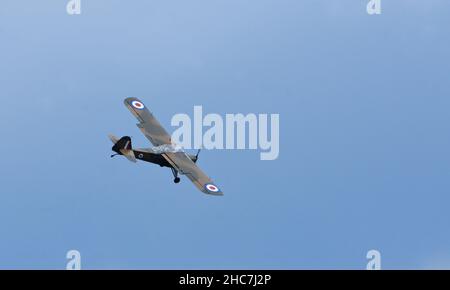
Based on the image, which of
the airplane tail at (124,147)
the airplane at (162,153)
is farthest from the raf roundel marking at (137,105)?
the airplane tail at (124,147)

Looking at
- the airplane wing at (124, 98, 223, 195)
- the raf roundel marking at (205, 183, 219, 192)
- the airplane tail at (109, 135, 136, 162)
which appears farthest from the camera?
the airplane tail at (109, 135, 136, 162)

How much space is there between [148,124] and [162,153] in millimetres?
5220

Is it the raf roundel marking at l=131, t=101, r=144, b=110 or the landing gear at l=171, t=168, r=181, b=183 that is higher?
the raf roundel marking at l=131, t=101, r=144, b=110

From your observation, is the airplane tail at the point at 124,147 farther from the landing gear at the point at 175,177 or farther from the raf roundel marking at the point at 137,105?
the raf roundel marking at the point at 137,105

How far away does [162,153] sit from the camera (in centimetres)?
7756

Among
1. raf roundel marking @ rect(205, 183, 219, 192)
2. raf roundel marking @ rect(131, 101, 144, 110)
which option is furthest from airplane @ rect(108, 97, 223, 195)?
raf roundel marking @ rect(131, 101, 144, 110)

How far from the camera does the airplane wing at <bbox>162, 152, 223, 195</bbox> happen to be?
73.4 m

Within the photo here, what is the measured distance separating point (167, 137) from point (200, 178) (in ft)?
22.2

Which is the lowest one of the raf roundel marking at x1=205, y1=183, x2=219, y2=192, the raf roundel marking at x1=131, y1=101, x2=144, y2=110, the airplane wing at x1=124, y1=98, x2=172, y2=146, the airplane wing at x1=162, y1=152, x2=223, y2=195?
the raf roundel marking at x1=205, y1=183, x2=219, y2=192

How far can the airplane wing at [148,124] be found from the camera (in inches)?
3157

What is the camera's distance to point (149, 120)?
82.6 metres

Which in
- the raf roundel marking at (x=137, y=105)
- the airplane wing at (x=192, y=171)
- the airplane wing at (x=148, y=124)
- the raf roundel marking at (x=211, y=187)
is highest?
the raf roundel marking at (x=137, y=105)

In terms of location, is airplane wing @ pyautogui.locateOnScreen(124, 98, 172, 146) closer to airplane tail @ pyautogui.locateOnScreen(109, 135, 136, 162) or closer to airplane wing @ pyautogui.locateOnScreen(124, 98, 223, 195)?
airplane wing @ pyautogui.locateOnScreen(124, 98, 223, 195)
